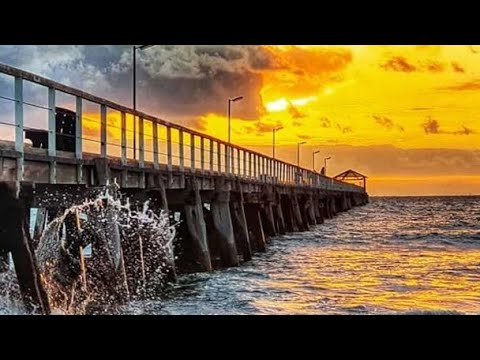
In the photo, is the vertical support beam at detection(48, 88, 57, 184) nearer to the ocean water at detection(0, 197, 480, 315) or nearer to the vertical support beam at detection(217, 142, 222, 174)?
the ocean water at detection(0, 197, 480, 315)

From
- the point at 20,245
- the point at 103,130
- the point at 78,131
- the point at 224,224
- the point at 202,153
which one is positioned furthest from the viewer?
the point at 224,224

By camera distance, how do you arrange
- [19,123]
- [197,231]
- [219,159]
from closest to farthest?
[19,123], [197,231], [219,159]

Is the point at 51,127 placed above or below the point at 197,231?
above

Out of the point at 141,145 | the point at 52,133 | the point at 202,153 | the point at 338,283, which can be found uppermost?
the point at 202,153

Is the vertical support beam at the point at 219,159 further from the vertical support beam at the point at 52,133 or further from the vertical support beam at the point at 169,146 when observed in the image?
the vertical support beam at the point at 52,133

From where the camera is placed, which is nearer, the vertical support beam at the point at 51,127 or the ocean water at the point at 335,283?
the vertical support beam at the point at 51,127

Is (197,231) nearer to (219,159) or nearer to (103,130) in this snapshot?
(219,159)

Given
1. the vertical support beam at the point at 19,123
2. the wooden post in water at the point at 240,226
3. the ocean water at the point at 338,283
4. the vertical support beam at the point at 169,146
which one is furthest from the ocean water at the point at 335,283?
the vertical support beam at the point at 169,146

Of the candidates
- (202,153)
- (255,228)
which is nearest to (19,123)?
(202,153)

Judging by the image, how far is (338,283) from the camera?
1230 cm

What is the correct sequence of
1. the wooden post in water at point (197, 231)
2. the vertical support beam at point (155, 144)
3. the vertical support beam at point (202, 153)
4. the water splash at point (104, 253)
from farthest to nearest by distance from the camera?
the vertical support beam at point (202, 153)
the wooden post in water at point (197, 231)
the vertical support beam at point (155, 144)
the water splash at point (104, 253)

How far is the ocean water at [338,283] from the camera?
31.7ft
